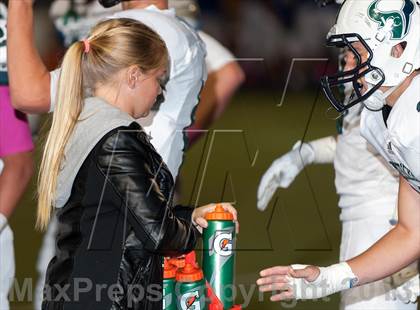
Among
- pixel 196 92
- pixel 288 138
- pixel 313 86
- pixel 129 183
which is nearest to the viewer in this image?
pixel 129 183

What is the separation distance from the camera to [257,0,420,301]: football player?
11.3 feet

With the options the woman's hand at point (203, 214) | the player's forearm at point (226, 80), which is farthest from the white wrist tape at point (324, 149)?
the woman's hand at point (203, 214)

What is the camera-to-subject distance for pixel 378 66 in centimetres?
349

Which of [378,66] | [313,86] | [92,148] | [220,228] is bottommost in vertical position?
[313,86]

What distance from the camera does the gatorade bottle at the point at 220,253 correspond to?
359 cm

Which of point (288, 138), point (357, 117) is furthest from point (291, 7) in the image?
point (357, 117)

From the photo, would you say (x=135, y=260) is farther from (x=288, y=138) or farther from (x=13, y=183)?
(x=288, y=138)

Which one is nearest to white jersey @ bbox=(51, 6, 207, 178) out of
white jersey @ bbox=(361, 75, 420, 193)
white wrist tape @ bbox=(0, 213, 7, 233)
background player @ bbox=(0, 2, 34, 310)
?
background player @ bbox=(0, 2, 34, 310)

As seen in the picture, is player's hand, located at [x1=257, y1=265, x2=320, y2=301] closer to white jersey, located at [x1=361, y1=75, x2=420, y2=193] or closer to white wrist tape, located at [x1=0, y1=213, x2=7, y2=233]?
white jersey, located at [x1=361, y1=75, x2=420, y2=193]

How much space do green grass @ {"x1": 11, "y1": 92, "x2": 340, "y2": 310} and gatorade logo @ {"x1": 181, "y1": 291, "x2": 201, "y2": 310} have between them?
1307 mm

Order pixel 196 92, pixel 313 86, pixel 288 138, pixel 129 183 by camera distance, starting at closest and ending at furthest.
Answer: pixel 129 183
pixel 196 92
pixel 288 138
pixel 313 86

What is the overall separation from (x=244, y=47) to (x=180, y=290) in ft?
39.7

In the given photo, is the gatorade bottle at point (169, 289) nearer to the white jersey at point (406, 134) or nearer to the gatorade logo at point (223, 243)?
the gatorade logo at point (223, 243)

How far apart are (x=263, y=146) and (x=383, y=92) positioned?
286 inches
